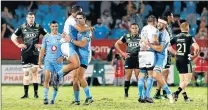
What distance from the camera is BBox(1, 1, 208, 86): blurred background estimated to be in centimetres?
3192

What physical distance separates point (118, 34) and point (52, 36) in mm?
14206

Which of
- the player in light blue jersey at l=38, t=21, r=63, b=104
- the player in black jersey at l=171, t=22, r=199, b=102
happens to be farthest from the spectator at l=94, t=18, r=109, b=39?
the player in light blue jersey at l=38, t=21, r=63, b=104

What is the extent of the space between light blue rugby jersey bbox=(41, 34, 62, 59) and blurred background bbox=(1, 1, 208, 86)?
11.5 m

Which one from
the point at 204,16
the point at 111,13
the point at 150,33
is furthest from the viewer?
the point at 111,13

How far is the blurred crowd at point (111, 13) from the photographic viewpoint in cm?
3409

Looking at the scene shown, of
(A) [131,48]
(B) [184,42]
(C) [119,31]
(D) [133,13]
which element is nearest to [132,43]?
(A) [131,48]

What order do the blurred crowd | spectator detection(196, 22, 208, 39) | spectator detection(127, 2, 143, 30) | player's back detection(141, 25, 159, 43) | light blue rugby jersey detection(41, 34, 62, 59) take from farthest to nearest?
the blurred crowd < spectator detection(127, 2, 143, 30) < spectator detection(196, 22, 208, 39) < light blue rugby jersey detection(41, 34, 62, 59) < player's back detection(141, 25, 159, 43)

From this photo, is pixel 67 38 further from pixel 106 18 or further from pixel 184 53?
pixel 106 18

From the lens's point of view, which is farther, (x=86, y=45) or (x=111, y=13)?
(x=111, y=13)

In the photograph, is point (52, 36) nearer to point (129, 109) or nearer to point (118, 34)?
point (129, 109)

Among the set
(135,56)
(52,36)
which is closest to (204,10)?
(135,56)

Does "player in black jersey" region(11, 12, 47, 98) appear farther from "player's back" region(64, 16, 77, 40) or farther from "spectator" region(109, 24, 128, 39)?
"spectator" region(109, 24, 128, 39)

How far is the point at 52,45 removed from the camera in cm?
1988

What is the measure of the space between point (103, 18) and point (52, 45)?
1492cm
